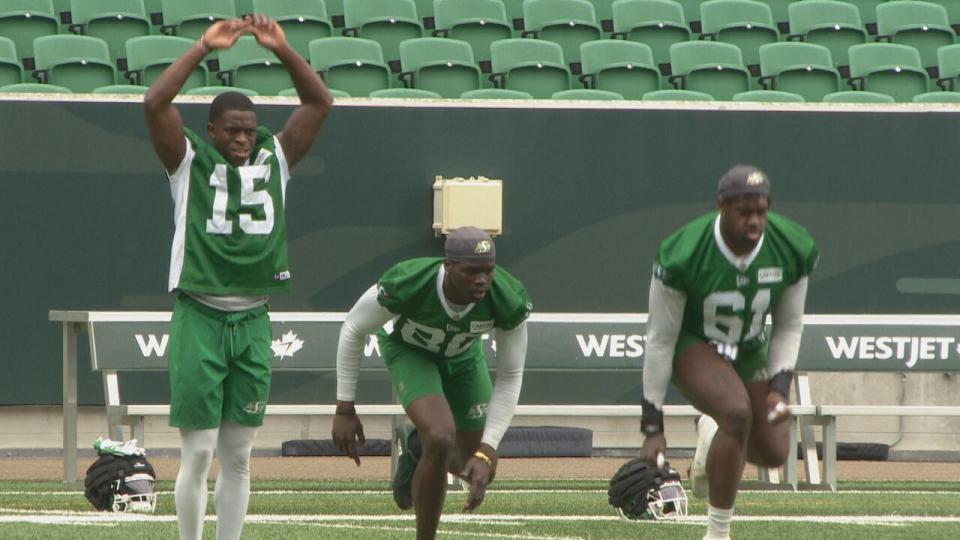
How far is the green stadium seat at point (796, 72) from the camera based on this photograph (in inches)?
611

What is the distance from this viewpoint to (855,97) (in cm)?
1501

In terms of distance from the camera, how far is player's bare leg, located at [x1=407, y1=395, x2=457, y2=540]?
688cm

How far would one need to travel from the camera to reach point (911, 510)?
32.3 ft

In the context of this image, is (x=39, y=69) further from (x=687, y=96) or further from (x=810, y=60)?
(x=810, y=60)

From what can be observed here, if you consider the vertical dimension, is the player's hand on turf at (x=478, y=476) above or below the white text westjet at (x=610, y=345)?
above

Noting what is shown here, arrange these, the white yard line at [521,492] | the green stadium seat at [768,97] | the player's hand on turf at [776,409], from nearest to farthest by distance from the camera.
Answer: the player's hand on turf at [776,409]
the white yard line at [521,492]
the green stadium seat at [768,97]

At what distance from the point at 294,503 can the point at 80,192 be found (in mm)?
4731

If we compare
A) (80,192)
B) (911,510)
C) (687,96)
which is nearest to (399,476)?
(911,510)

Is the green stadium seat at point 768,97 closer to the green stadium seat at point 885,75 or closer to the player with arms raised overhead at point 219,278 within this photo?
the green stadium seat at point 885,75

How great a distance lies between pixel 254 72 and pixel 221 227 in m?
8.21

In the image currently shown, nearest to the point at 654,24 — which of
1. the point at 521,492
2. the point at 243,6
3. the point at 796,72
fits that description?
the point at 796,72

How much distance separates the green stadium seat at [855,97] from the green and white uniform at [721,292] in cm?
778

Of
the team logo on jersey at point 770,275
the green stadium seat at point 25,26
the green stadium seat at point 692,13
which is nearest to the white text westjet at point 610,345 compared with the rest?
the team logo on jersey at point 770,275

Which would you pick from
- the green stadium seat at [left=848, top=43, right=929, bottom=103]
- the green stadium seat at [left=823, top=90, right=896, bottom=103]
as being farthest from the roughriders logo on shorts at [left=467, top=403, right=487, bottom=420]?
the green stadium seat at [left=848, top=43, right=929, bottom=103]
